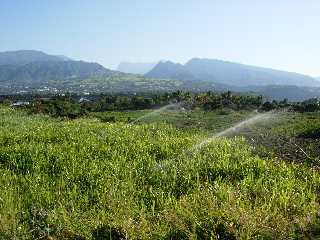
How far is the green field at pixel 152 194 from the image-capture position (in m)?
9.20

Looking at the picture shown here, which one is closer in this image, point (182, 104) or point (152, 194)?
point (152, 194)

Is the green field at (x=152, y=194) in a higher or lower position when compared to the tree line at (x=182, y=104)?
higher

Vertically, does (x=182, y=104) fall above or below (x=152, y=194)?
below

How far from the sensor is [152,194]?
11.6 meters

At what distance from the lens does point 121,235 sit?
30.5 feet

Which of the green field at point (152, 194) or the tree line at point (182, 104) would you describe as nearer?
the green field at point (152, 194)

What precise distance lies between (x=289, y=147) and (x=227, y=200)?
12.6 metres

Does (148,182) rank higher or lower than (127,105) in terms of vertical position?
higher

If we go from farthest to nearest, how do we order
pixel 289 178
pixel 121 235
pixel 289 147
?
pixel 289 147 < pixel 289 178 < pixel 121 235

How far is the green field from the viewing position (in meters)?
9.20

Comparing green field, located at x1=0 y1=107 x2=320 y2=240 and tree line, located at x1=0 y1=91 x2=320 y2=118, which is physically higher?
green field, located at x1=0 y1=107 x2=320 y2=240

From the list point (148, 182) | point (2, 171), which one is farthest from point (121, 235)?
point (2, 171)

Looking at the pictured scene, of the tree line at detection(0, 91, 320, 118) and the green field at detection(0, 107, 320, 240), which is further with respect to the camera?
the tree line at detection(0, 91, 320, 118)

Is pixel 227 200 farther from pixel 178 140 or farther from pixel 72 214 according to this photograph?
pixel 178 140
